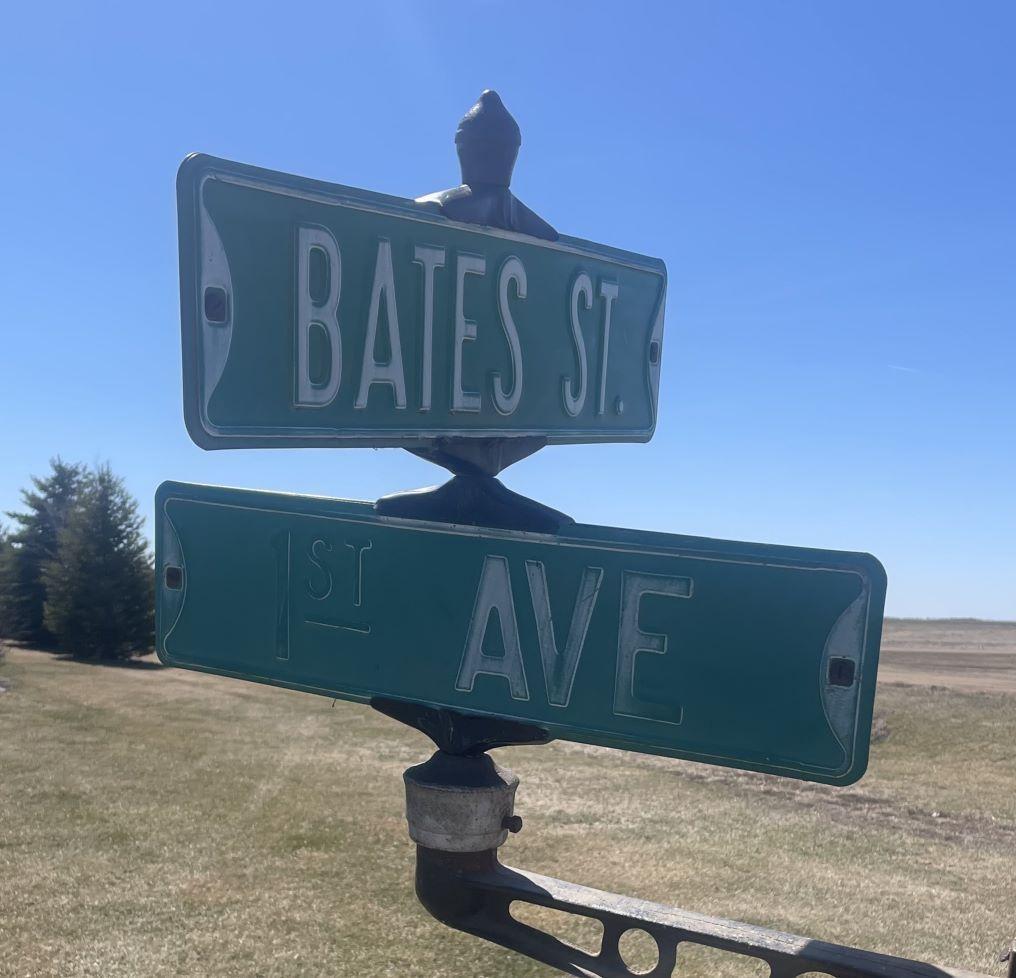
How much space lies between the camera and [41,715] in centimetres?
1888

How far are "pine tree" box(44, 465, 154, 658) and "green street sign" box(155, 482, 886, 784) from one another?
31.3 meters

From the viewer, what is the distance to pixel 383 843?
11250 millimetres

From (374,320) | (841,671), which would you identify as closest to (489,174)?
(374,320)

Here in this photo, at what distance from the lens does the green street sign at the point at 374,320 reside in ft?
5.74

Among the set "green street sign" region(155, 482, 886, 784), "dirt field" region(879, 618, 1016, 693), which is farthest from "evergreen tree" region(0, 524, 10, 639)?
"green street sign" region(155, 482, 886, 784)

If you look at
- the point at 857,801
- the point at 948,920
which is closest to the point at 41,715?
the point at 857,801

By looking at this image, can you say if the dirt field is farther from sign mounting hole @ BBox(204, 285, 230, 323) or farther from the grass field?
sign mounting hole @ BBox(204, 285, 230, 323)

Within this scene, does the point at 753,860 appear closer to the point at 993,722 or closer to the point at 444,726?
the point at 993,722

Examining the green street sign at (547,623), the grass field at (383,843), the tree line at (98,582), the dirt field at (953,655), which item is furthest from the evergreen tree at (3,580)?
the green street sign at (547,623)

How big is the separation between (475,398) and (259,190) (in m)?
0.63

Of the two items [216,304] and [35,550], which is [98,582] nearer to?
[35,550]

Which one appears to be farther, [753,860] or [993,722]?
[993,722]

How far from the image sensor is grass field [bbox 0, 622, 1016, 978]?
8.40 meters

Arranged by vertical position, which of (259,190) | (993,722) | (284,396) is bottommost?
(993,722)
